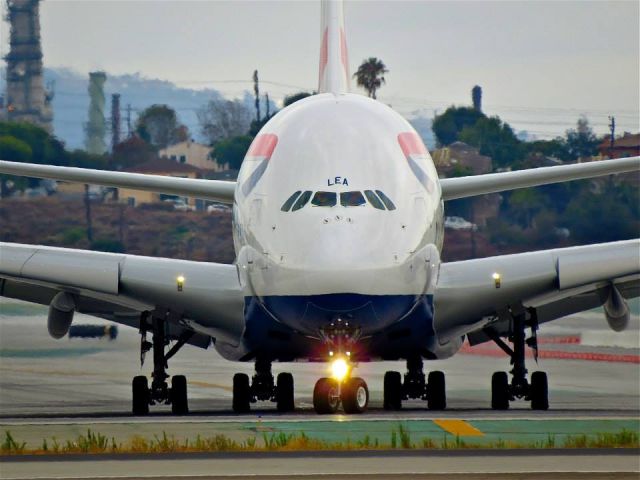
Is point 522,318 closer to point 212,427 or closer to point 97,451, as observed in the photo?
point 212,427

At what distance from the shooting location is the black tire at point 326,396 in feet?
84.7

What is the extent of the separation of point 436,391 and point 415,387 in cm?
176

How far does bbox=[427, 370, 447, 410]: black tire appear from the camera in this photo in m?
29.7

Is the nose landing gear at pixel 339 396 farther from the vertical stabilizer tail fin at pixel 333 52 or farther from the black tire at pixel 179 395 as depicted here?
the vertical stabilizer tail fin at pixel 333 52

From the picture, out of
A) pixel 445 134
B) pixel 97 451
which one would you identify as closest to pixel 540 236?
pixel 445 134

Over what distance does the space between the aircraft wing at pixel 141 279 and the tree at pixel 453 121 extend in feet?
110

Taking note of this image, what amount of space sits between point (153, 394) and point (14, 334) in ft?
45.3

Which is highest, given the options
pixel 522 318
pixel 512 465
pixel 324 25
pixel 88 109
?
pixel 88 109

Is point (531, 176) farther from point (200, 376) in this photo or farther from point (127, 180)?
point (200, 376)

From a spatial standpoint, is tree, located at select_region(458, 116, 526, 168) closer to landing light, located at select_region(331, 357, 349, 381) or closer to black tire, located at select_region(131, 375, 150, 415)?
black tire, located at select_region(131, 375, 150, 415)

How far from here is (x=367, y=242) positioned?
24562 mm

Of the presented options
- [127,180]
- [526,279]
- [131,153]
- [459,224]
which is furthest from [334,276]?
[131,153]

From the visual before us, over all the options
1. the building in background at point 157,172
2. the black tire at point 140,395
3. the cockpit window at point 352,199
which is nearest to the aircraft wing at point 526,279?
the cockpit window at point 352,199

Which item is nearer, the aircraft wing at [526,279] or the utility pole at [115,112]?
the aircraft wing at [526,279]
